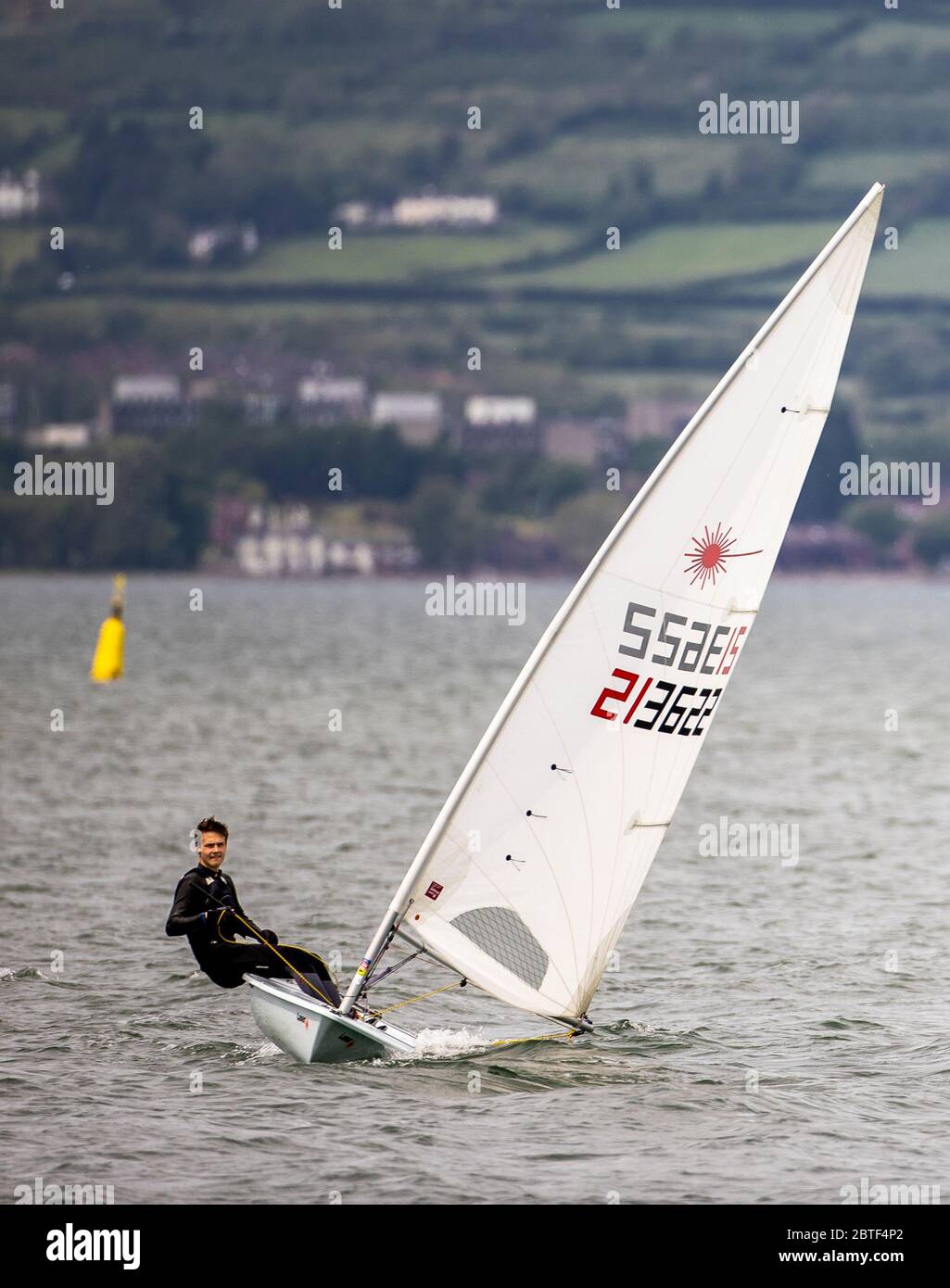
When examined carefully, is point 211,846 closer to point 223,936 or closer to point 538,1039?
point 223,936

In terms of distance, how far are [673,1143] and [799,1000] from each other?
23.2ft

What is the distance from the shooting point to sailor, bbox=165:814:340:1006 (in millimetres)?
21344

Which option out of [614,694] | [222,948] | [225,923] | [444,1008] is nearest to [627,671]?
[614,694]

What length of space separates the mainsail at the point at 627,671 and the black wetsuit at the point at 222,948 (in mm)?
792

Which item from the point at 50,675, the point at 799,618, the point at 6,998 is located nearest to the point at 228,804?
the point at 6,998

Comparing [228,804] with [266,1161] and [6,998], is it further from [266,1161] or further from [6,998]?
[266,1161]

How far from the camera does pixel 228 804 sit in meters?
47.0

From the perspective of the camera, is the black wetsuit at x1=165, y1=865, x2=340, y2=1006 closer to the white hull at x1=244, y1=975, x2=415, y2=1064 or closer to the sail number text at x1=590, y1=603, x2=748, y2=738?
the white hull at x1=244, y1=975, x2=415, y2=1064

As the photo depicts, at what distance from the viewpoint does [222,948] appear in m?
21.6

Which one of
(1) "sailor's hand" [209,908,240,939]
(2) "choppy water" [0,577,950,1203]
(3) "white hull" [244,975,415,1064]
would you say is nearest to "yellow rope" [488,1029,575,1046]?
(2) "choppy water" [0,577,950,1203]

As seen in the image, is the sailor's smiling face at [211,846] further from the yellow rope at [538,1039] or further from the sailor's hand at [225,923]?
the yellow rope at [538,1039]

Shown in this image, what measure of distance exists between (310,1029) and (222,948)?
1276mm

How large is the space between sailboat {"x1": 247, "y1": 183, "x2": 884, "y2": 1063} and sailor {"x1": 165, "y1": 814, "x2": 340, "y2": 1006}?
0.21 meters

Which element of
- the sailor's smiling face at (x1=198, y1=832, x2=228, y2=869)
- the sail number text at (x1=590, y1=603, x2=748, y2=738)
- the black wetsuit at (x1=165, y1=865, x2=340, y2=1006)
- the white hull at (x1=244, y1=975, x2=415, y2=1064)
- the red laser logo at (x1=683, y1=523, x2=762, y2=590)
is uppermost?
the red laser logo at (x1=683, y1=523, x2=762, y2=590)
